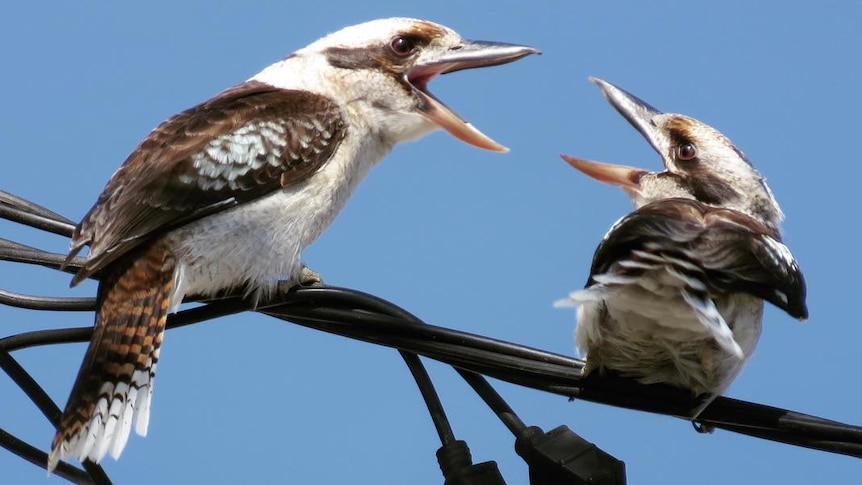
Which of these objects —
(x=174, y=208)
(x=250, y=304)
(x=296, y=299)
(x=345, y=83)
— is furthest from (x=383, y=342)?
(x=345, y=83)

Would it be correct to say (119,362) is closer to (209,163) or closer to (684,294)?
(209,163)

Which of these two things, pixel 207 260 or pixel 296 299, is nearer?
pixel 296 299

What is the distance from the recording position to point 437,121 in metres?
3.38

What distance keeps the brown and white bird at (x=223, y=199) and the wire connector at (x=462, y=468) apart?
2.19 feet

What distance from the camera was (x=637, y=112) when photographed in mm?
3451

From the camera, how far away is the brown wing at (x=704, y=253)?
239 centimetres

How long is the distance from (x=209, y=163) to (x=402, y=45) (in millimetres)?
860

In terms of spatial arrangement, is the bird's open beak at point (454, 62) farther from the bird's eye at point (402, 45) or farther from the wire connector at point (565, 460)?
the wire connector at point (565, 460)

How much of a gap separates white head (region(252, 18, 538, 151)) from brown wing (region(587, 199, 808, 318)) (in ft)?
2.96

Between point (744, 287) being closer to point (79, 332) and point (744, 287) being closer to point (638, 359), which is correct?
point (638, 359)

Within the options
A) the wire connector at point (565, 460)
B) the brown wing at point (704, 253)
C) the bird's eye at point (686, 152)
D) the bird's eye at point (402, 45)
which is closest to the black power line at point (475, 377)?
the wire connector at point (565, 460)

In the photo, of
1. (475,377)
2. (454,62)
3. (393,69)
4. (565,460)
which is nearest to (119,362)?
(475,377)

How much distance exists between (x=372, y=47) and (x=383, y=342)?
125 centimetres

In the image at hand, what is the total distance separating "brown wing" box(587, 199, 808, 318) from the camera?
2393mm
